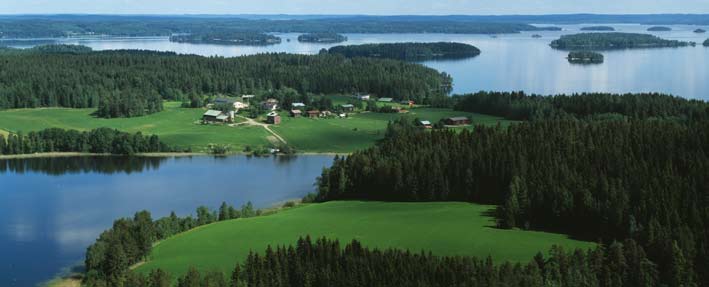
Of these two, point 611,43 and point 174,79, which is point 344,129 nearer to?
point 174,79

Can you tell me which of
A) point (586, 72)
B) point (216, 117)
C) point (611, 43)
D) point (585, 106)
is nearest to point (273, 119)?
point (216, 117)

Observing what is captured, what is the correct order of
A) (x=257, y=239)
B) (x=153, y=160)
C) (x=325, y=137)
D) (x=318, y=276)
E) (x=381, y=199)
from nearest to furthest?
(x=318, y=276) → (x=257, y=239) → (x=381, y=199) → (x=153, y=160) → (x=325, y=137)

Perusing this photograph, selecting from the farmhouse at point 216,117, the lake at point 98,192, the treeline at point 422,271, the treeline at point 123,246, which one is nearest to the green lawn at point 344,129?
the lake at point 98,192

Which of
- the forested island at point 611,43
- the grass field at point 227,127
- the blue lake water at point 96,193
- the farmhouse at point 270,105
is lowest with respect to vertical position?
the blue lake water at point 96,193

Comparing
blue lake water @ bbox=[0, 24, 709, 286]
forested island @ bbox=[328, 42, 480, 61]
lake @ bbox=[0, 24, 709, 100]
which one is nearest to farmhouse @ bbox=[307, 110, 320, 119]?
blue lake water @ bbox=[0, 24, 709, 286]

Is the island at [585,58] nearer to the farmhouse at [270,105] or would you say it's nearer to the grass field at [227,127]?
the grass field at [227,127]

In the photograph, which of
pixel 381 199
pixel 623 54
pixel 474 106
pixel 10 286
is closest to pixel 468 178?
pixel 381 199

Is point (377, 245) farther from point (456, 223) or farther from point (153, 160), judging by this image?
point (153, 160)
